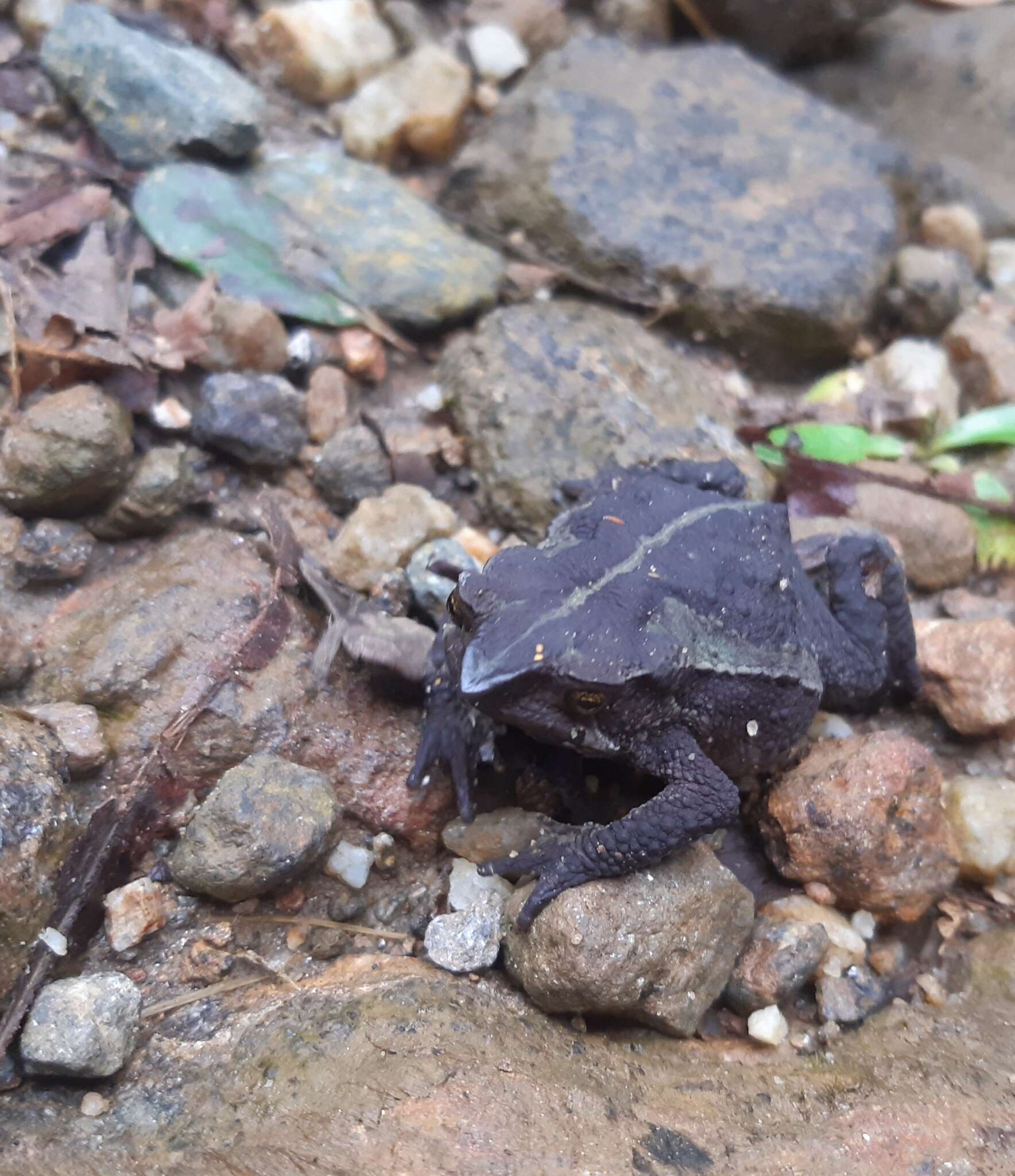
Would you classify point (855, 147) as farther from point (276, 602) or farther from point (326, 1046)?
point (326, 1046)

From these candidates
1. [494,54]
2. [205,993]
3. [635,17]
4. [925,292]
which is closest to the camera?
[205,993]

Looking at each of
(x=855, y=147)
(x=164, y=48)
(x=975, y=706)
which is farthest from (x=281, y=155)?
(x=975, y=706)

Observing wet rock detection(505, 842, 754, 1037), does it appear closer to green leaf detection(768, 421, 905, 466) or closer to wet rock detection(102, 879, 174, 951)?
wet rock detection(102, 879, 174, 951)

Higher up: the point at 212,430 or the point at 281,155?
the point at 281,155

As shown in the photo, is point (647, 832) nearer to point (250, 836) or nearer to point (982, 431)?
point (250, 836)

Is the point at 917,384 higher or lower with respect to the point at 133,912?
higher

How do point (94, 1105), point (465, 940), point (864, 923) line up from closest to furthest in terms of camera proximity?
point (94, 1105), point (465, 940), point (864, 923)

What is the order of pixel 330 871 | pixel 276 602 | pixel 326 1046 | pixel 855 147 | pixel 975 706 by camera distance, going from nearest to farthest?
pixel 326 1046
pixel 330 871
pixel 276 602
pixel 975 706
pixel 855 147

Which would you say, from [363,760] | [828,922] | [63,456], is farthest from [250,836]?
[828,922]
